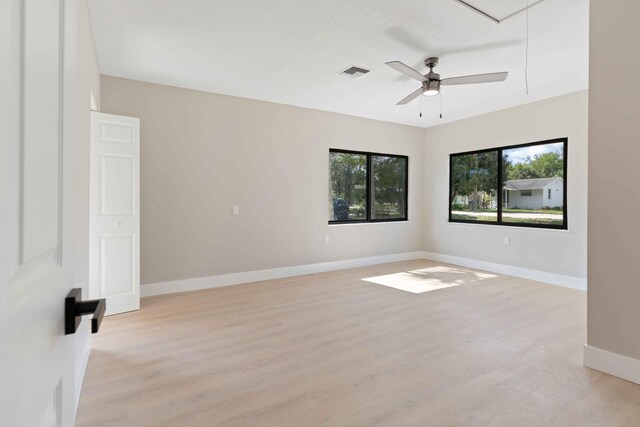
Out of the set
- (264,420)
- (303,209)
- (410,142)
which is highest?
(410,142)

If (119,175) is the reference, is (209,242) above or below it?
below

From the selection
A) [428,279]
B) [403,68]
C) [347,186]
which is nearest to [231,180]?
[347,186]

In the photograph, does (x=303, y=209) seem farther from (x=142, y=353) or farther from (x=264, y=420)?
(x=264, y=420)

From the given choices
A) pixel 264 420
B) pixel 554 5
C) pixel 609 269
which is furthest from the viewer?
pixel 554 5

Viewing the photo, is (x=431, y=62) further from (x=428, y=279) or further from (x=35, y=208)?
(x=35, y=208)

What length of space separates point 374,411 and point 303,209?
377cm

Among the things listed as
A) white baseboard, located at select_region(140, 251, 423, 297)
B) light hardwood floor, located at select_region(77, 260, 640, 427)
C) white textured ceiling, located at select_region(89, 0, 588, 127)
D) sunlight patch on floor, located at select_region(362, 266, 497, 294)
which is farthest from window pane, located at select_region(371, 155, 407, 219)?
light hardwood floor, located at select_region(77, 260, 640, 427)

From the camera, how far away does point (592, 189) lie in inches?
98.8

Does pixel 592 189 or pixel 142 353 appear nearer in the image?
pixel 592 189

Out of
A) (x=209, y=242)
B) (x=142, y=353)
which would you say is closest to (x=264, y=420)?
(x=142, y=353)

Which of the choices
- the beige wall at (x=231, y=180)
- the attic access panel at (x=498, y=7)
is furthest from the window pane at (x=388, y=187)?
the attic access panel at (x=498, y=7)

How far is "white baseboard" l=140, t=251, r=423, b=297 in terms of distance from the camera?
4359 millimetres

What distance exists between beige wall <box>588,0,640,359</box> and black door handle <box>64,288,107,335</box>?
3.01 meters

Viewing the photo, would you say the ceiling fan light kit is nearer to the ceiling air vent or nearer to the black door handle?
the ceiling air vent
